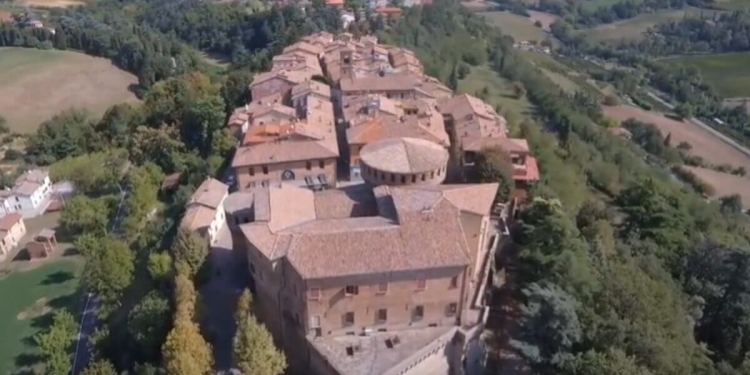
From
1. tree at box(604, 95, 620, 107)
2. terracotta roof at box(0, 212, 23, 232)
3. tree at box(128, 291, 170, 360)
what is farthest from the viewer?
tree at box(604, 95, 620, 107)

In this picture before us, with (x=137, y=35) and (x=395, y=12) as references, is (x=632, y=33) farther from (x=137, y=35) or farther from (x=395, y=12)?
(x=137, y=35)

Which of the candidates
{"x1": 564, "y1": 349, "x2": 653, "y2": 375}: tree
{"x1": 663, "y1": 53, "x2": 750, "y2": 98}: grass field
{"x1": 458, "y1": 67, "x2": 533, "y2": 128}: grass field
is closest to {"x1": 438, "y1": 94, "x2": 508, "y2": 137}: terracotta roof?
{"x1": 564, "y1": 349, "x2": 653, "y2": 375}: tree

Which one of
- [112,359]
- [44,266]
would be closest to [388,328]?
[112,359]

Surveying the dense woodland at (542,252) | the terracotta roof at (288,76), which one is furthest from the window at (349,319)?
the terracotta roof at (288,76)

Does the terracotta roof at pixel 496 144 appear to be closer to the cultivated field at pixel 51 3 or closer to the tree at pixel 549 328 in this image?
the tree at pixel 549 328

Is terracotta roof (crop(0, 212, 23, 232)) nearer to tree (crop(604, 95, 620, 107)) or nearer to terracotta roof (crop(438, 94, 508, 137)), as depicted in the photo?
terracotta roof (crop(438, 94, 508, 137))
